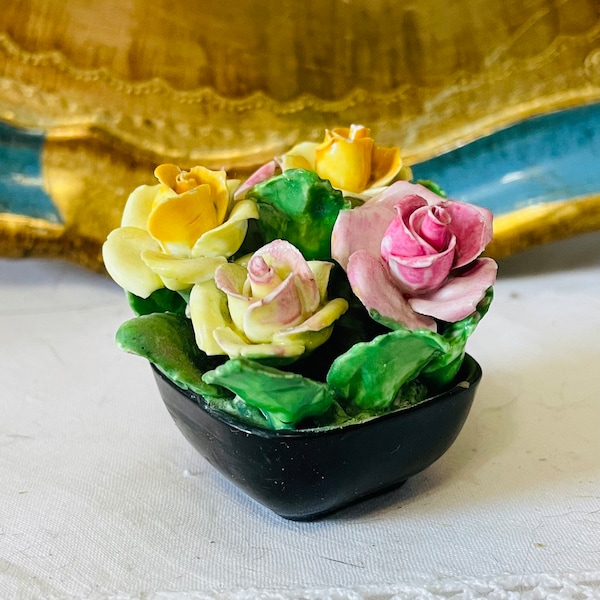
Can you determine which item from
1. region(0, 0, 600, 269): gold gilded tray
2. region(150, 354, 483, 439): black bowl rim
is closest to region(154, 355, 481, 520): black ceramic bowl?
region(150, 354, 483, 439): black bowl rim

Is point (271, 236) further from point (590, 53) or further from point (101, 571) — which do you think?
point (590, 53)

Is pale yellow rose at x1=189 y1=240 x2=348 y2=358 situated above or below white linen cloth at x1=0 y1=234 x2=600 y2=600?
above

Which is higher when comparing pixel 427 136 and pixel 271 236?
pixel 271 236

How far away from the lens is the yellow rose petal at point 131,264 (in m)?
0.35

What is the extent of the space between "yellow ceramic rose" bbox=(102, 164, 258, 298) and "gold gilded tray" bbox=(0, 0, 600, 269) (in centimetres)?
37

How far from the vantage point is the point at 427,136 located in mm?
768

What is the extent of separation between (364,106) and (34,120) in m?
0.34

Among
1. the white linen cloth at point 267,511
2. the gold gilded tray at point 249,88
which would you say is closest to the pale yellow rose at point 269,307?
the white linen cloth at point 267,511

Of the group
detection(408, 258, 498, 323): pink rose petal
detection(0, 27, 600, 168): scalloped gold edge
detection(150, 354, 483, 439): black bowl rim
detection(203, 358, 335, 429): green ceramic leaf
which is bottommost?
detection(0, 27, 600, 168): scalloped gold edge

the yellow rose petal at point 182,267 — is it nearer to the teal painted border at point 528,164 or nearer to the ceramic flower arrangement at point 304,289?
the ceramic flower arrangement at point 304,289

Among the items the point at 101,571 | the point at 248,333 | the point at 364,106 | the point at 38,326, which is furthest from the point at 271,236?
the point at 364,106

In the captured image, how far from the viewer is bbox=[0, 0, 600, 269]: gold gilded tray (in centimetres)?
71

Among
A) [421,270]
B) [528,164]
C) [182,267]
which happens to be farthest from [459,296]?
[528,164]

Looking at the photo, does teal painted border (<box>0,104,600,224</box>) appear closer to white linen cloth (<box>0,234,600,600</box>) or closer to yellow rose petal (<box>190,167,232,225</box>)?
white linen cloth (<box>0,234,600,600</box>)
